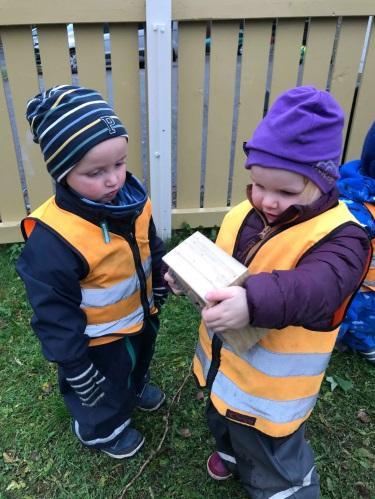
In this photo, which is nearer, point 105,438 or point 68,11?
point 105,438

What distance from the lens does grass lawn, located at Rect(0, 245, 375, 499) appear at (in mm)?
2396

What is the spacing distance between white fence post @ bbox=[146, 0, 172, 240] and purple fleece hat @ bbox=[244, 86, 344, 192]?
2127 mm

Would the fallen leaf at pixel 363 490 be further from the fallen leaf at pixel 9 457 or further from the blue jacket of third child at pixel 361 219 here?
the fallen leaf at pixel 9 457

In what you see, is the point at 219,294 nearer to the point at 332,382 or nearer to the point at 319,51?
the point at 332,382

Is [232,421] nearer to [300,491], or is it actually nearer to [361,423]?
[300,491]

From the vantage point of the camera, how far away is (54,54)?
3.41 m

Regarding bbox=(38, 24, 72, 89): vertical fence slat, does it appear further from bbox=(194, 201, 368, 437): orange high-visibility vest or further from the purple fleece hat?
the purple fleece hat

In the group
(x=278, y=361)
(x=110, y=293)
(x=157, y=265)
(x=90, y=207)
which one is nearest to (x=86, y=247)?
(x=90, y=207)

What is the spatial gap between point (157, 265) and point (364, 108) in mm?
2541

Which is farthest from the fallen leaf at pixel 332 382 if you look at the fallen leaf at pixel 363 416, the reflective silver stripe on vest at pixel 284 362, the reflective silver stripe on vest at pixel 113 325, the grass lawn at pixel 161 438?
the reflective silver stripe on vest at pixel 113 325

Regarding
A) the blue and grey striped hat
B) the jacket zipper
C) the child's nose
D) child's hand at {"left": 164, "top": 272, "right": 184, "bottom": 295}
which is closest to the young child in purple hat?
child's hand at {"left": 164, "top": 272, "right": 184, "bottom": 295}

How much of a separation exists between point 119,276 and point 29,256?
38 centimetres

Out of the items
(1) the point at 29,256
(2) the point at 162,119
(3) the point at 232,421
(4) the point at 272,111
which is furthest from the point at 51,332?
(2) the point at 162,119

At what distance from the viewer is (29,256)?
1.83 meters
